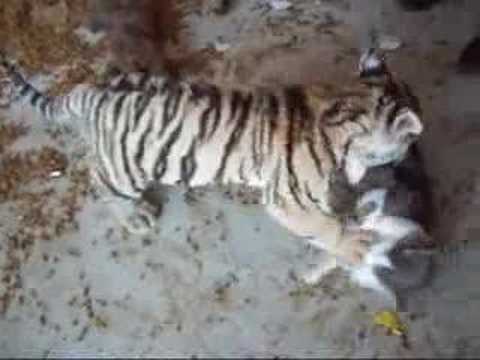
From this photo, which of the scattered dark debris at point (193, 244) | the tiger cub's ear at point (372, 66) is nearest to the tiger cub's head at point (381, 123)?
the tiger cub's ear at point (372, 66)

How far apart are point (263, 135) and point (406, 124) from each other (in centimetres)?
32

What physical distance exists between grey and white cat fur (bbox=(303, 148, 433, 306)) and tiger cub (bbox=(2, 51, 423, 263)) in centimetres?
3

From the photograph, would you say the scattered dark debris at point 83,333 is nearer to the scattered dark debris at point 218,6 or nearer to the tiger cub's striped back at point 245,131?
the tiger cub's striped back at point 245,131

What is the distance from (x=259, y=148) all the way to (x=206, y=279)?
0.39 m

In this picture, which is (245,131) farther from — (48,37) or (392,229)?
(48,37)

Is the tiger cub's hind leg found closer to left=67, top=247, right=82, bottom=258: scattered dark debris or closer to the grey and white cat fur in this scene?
left=67, top=247, right=82, bottom=258: scattered dark debris

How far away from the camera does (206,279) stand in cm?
213

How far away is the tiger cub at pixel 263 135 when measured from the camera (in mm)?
1838

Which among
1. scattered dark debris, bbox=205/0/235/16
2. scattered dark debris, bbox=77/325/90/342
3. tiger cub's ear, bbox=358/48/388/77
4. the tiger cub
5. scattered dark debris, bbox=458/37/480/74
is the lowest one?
scattered dark debris, bbox=77/325/90/342

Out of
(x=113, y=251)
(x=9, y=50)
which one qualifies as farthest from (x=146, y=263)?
(x=9, y=50)

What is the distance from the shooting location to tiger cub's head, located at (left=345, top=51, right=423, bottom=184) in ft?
5.85

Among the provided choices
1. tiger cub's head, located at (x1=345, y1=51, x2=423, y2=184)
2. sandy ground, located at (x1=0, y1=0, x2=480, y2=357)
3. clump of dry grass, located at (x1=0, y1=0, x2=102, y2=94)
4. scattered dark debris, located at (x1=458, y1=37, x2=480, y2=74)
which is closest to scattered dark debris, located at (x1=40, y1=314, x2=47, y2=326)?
sandy ground, located at (x1=0, y1=0, x2=480, y2=357)

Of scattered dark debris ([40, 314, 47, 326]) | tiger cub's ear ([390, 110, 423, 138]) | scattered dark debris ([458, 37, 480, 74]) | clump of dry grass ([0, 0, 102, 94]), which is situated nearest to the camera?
tiger cub's ear ([390, 110, 423, 138])

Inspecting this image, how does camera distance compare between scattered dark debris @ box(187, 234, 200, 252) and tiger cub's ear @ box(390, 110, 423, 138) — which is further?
scattered dark debris @ box(187, 234, 200, 252)
